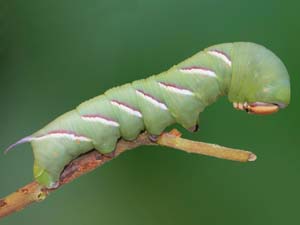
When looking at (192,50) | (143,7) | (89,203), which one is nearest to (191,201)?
(89,203)

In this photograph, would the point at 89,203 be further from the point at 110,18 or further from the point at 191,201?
the point at 110,18

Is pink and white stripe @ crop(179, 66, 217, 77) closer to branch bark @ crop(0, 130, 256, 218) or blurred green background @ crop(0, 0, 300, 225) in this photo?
branch bark @ crop(0, 130, 256, 218)

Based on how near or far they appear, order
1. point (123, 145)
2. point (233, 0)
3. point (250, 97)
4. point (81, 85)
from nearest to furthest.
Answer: point (250, 97)
point (123, 145)
point (233, 0)
point (81, 85)

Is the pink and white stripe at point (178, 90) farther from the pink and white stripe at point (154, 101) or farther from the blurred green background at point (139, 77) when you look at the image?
the blurred green background at point (139, 77)

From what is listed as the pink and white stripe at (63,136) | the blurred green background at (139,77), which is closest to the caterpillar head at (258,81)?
the pink and white stripe at (63,136)

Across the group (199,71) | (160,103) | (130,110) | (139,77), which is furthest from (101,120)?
(139,77)

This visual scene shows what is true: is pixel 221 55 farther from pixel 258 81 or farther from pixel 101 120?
pixel 101 120

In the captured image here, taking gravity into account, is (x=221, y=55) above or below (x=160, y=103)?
above
